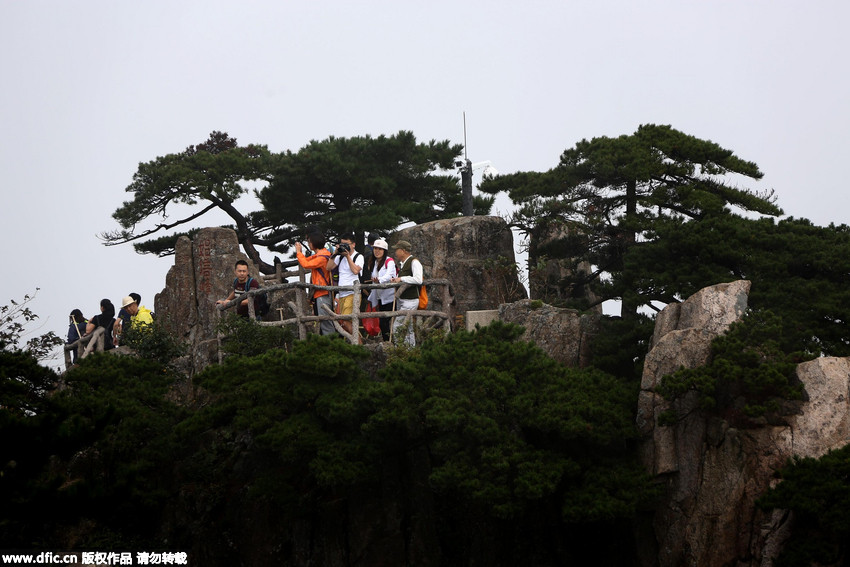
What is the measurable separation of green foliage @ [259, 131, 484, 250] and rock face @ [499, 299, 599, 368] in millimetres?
6630

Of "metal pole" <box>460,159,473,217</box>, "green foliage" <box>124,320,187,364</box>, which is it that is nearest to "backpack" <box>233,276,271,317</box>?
"green foliage" <box>124,320,187,364</box>

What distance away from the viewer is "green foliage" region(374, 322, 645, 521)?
46.3 ft

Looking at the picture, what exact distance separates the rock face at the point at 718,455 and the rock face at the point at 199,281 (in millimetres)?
8882

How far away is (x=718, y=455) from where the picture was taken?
1445 cm

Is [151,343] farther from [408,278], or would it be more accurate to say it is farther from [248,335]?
[408,278]

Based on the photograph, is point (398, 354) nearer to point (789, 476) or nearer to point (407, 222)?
point (789, 476)

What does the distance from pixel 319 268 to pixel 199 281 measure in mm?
4327

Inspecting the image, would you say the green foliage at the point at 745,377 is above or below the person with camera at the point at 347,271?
below

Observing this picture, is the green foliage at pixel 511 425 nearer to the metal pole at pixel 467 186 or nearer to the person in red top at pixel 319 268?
the person in red top at pixel 319 268

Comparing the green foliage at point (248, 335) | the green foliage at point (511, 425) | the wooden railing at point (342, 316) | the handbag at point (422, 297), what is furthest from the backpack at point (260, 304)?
the green foliage at point (511, 425)

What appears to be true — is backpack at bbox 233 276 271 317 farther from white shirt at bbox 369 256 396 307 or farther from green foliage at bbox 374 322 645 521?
green foliage at bbox 374 322 645 521

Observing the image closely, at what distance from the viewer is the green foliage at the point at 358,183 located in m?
23.5

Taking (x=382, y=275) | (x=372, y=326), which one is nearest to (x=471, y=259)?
(x=382, y=275)

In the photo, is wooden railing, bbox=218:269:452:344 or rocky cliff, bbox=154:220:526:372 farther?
rocky cliff, bbox=154:220:526:372
